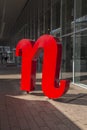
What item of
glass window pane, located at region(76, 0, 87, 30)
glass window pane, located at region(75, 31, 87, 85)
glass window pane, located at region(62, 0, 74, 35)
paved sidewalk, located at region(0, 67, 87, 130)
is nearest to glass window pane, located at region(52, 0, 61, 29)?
glass window pane, located at region(62, 0, 74, 35)

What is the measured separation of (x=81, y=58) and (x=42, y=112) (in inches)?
263

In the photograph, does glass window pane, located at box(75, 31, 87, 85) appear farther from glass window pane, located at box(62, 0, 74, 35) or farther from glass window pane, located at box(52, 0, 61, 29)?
glass window pane, located at box(52, 0, 61, 29)

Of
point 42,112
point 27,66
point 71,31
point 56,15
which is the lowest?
point 42,112

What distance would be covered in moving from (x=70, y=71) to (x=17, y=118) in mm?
8840

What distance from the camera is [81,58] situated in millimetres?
15469


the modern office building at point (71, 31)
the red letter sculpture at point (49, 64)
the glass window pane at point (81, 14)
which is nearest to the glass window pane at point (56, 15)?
the modern office building at point (71, 31)

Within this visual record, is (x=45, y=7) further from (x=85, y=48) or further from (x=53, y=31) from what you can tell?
(x=85, y=48)

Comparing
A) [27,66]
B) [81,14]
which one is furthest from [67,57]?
[27,66]

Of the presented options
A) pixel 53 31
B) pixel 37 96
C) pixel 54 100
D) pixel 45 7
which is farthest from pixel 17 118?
pixel 45 7

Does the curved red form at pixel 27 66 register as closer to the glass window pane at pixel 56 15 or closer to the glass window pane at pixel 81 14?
the glass window pane at pixel 81 14

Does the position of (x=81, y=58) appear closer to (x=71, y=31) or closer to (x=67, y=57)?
(x=71, y=31)

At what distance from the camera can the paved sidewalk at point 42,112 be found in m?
7.61

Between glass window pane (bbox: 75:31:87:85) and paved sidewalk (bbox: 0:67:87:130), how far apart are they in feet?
7.99

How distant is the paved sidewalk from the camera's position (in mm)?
7609
